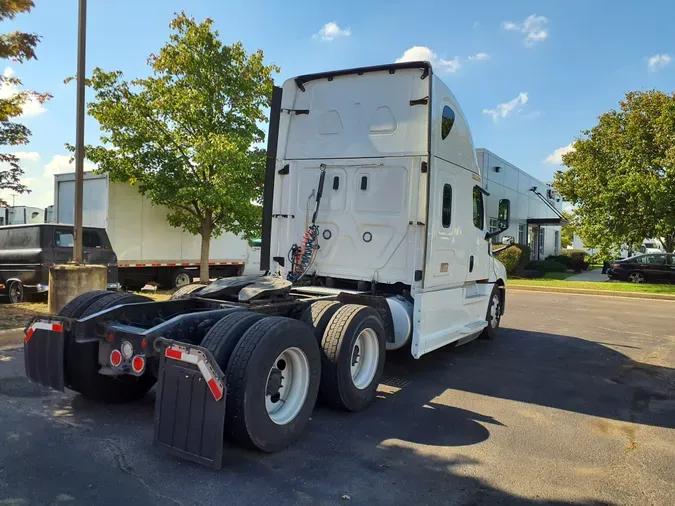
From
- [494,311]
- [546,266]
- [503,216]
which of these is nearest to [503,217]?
[503,216]

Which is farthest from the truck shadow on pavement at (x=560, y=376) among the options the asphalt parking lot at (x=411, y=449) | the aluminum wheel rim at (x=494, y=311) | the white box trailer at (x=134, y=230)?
the white box trailer at (x=134, y=230)

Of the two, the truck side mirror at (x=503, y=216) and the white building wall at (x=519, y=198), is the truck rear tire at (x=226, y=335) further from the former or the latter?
the white building wall at (x=519, y=198)

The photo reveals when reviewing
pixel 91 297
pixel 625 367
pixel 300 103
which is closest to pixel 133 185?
pixel 300 103

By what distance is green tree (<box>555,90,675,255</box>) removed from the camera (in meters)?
19.1

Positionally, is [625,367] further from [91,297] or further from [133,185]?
[133,185]

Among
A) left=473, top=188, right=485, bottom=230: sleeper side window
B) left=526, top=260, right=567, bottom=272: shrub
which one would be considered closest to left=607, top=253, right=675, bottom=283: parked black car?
left=526, top=260, right=567, bottom=272: shrub

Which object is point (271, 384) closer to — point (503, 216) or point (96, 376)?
point (96, 376)

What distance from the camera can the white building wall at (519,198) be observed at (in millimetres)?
26828

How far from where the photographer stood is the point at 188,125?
13.3 m

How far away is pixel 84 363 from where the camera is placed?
14.4 ft

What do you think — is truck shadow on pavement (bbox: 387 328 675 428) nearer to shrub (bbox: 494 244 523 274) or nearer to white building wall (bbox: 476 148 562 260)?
shrub (bbox: 494 244 523 274)

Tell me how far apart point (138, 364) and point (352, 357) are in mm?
1959

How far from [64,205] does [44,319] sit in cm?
1139

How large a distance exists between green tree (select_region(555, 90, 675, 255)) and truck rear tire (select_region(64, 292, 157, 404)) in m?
19.6
